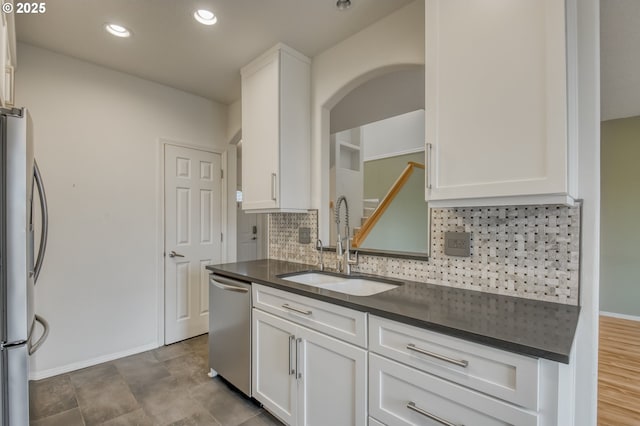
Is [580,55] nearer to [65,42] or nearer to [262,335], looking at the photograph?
[262,335]

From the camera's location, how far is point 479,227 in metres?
1.60

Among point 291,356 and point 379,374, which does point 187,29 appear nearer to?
point 291,356

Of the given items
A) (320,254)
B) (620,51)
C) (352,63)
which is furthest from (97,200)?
(620,51)

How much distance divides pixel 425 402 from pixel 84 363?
8.99 feet

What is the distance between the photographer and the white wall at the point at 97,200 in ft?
7.78

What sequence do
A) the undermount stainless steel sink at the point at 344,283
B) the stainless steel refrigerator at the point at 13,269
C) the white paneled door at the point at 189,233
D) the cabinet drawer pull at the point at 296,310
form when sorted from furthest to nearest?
the white paneled door at the point at 189,233, the undermount stainless steel sink at the point at 344,283, the cabinet drawer pull at the point at 296,310, the stainless steel refrigerator at the point at 13,269

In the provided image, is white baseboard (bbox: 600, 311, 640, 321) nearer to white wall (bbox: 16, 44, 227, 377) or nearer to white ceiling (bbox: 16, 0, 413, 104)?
white ceiling (bbox: 16, 0, 413, 104)

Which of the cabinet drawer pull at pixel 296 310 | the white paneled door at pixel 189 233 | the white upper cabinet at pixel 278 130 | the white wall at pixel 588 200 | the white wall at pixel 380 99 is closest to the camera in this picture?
the white wall at pixel 588 200

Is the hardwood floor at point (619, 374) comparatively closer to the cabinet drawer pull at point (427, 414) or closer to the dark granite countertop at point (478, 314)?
the dark granite countertop at point (478, 314)

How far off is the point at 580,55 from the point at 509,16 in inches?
15.0

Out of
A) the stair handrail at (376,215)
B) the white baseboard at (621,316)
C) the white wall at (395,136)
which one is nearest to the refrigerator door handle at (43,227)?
the stair handrail at (376,215)

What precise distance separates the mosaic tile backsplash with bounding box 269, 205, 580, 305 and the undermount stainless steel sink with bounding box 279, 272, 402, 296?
0.36ft

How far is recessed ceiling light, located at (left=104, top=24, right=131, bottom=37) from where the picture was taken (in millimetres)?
2043

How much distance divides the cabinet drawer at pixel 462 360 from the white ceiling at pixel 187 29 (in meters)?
1.80
